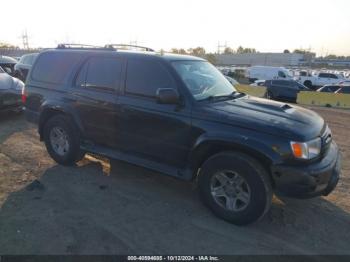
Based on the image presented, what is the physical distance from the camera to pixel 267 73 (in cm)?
3812

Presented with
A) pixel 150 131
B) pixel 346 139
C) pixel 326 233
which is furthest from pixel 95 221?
pixel 346 139

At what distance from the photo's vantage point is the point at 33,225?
3.90 metres

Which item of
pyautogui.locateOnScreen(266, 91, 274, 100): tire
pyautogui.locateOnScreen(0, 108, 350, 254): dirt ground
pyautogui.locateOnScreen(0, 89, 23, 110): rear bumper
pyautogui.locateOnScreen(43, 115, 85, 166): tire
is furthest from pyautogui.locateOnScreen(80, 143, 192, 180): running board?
pyautogui.locateOnScreen(266, 91, 274, 100): tire

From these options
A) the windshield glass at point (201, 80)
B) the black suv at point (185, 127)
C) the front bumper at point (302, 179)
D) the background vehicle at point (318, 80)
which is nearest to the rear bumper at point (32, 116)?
the black suv at point (185, 127)

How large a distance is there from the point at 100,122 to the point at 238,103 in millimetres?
2004

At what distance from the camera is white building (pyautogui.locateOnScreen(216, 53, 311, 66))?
100000 millimetres

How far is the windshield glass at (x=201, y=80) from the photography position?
4.43 meters

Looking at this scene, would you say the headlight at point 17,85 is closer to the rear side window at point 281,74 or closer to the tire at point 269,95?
the tire at point 269,95

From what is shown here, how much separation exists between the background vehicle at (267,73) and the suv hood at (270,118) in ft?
106

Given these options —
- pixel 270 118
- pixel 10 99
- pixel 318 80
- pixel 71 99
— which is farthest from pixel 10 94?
pixel 318 80

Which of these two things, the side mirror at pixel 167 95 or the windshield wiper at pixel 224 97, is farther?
the windshield wiper at pixel 224 97

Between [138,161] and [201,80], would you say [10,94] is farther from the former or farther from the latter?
[201,80]

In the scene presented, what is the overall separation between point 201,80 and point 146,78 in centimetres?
73

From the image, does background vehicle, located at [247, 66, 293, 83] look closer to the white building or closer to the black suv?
the black suv
